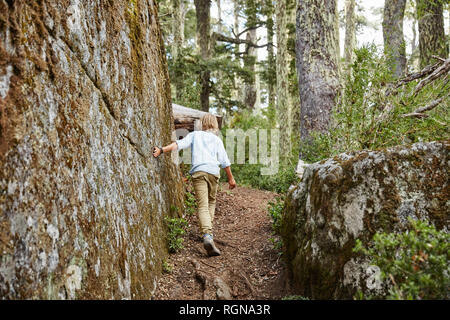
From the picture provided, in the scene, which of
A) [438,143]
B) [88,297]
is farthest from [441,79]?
[88,297]

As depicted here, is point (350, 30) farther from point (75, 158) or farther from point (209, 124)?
point (75, 158)

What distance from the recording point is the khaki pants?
4922 mm

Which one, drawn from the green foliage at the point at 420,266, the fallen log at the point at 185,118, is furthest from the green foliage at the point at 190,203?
the green foliage at the point at 420,266

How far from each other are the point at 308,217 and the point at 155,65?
344 centimetres

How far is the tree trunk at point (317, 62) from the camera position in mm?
7109

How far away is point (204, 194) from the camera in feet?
17.0

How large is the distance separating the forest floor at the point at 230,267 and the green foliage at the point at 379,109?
6.57ft

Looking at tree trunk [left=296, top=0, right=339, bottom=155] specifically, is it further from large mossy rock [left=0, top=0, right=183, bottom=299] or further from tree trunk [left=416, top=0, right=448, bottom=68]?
large mossy rock [left=0, top=0, right=183, bottom=299]

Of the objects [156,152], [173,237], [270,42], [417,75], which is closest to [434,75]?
[417,75]

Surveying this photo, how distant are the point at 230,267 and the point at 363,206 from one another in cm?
202

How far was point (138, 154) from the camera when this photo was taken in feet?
13.3

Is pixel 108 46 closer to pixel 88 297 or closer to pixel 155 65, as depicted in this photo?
pixel 155 65
